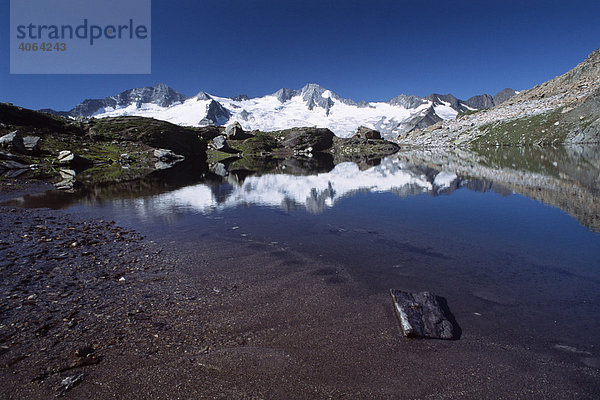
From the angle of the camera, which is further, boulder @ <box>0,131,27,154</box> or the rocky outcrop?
the rocky outcrop

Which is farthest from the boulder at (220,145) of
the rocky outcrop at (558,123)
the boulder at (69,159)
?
the rocky outcrop at (558,123)

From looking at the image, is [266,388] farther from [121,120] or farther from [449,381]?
[121,120]

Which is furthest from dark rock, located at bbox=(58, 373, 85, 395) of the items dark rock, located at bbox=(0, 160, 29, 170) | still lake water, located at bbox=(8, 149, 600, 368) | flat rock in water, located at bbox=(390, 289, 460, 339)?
dark rock, located at bbox=(0, 160, 29, 170)

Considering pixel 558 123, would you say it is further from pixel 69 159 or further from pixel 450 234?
pixel 69 159

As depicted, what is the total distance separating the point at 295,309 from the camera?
33.8ft

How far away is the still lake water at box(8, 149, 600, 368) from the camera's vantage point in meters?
9.90

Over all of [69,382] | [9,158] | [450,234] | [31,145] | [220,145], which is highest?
[220,145]

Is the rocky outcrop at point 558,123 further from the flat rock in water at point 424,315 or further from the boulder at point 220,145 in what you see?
the flat rock in water at point 424,315

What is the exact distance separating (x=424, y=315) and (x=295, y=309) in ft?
13.9

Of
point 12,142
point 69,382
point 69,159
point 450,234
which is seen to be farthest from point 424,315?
point 12,142

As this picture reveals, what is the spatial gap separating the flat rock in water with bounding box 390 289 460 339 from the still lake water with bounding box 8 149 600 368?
0.59m

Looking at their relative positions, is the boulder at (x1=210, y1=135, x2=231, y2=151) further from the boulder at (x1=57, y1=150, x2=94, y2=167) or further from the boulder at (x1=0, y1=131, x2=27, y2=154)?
the boulder at (x1=0, y1=131, x2=27, y2=154)

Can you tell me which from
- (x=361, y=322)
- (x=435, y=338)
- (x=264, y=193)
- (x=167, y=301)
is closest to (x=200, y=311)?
(x=167, y=301)

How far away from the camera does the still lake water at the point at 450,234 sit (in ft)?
32.5
